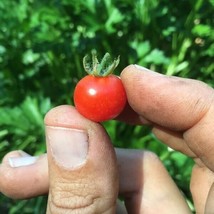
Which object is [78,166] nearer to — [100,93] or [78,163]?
[78,163]

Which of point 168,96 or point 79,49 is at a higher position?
point 168,96

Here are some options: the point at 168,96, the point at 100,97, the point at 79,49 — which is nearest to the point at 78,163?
the point at 100,97

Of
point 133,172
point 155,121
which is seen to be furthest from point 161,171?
point 155,121

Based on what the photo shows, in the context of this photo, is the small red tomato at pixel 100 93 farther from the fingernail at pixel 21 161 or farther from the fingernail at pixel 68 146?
the fingernail at pixel 21 161

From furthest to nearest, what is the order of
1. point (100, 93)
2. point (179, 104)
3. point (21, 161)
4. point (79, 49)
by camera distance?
point (79, 49) → point (21, 161) → point (179, 104) → point (100, 93)

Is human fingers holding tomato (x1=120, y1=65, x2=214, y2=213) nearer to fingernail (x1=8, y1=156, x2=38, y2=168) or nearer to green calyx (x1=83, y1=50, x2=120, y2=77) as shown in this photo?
green calyx (x1=83, y1=50, x2=120, y2=77)

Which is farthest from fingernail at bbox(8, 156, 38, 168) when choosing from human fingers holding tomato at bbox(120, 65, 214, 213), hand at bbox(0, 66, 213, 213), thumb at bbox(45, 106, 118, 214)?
human fingers holding tomato at bbox(120, 65, 214, 213)
